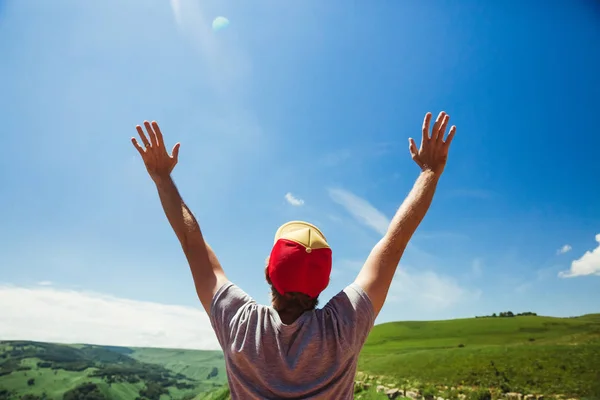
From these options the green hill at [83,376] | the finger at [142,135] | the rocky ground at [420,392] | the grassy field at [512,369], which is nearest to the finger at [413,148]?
the finger at [142,135]

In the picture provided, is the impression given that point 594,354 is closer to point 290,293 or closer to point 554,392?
point 554,392

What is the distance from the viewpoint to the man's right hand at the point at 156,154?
2.50m

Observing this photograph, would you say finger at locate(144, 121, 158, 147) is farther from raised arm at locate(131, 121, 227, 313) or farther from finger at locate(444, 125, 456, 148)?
finger at locate(444, 125, 456, 148)

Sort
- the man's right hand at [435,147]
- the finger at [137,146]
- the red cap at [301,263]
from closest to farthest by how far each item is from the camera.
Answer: the red cap at [301,263] → the man's right hand at [435,147] → the finger at [137,146]

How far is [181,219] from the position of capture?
82.9 inches

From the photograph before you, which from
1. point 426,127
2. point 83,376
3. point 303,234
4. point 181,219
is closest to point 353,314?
point 303,234

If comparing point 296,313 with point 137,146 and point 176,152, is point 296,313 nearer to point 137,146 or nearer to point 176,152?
point 176,152

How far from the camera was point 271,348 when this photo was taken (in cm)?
163

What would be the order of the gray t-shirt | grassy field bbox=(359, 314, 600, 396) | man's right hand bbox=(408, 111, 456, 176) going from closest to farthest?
the gray t-shirt < man's right hand bbox=(408, 111, 456, 176) < grassy field bbox=(359, 314, 600, 396)

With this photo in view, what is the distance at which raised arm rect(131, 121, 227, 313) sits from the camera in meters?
1.91

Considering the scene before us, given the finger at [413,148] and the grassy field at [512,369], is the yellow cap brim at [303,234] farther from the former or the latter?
the grassy field at [512,369]

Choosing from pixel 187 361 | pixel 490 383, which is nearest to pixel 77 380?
pixel 187 361

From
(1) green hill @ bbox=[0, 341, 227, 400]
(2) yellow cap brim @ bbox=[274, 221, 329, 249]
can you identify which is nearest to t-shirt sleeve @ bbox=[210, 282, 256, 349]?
(2) yellow cap brim @ bbox=[274, 221, 329, 249]

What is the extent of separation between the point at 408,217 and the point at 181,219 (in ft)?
4.49
